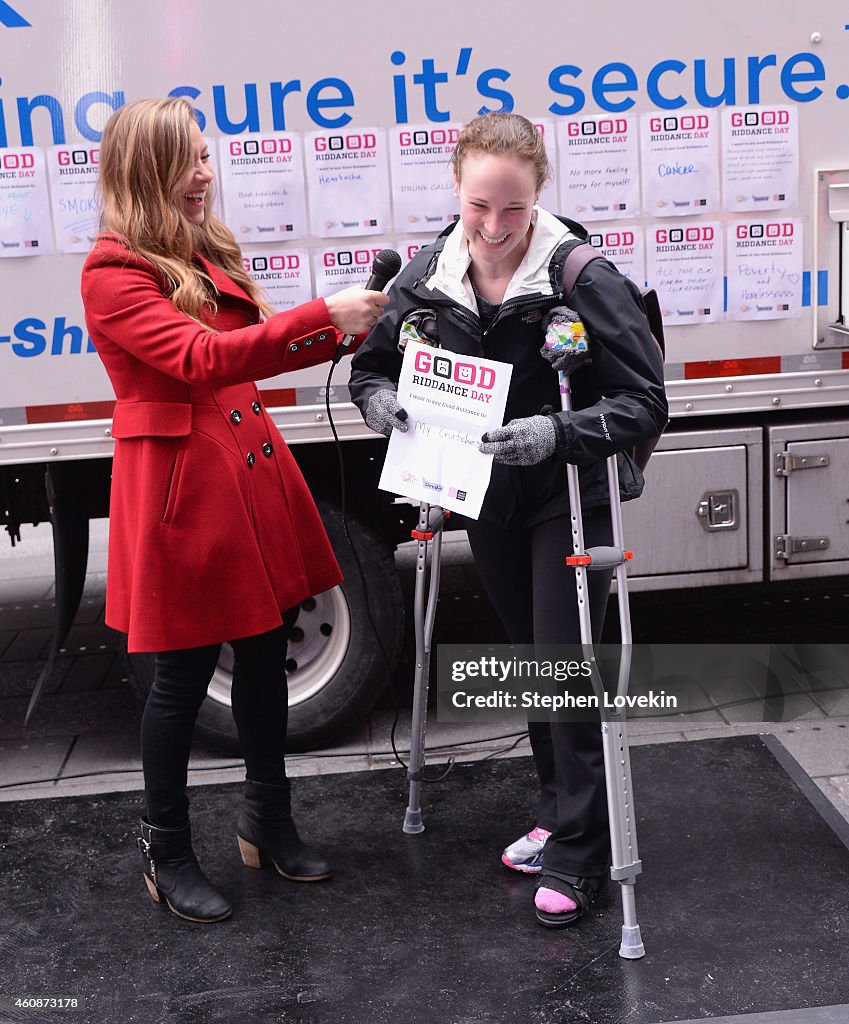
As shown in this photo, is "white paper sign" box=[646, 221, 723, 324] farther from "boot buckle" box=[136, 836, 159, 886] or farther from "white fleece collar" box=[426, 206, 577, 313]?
"boot buckle" box=[136, 836, 159, 886]

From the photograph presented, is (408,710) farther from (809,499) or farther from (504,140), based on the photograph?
(504,140)

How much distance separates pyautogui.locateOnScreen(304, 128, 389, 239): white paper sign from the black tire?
3.27ft

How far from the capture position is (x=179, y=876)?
3.59m

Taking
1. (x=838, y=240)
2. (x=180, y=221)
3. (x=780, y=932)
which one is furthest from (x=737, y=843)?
(x=180, y=221)

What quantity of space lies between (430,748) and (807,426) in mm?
1811

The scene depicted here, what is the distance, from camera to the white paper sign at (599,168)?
429 cm

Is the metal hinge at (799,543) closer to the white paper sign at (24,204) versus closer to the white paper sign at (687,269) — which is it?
the white paper sign at (687,269)

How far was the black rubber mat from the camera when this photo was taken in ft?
10.3

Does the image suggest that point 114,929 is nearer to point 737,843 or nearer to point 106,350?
point 106,350

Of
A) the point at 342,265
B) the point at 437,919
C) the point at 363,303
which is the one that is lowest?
the point at 437,919

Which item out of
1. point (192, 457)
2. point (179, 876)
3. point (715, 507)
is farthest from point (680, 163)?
point (179, 876)

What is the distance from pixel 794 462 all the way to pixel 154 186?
8.43ft

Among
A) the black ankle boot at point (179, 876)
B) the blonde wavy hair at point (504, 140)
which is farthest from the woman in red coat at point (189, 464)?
the blonde wavy hair at point (504, 140)

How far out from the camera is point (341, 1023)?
308 centimetres
